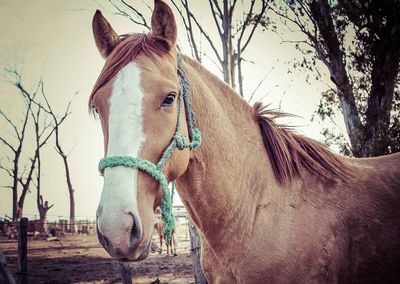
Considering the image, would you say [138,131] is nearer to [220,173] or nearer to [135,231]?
[135,231]

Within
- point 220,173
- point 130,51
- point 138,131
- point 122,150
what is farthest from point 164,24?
point 220,173

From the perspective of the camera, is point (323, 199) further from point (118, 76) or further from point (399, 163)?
point (118, 76)

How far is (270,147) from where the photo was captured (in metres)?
2.58

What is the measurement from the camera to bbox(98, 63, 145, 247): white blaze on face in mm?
1420

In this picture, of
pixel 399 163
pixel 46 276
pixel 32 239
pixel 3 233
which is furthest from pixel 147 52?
pixel 3 233

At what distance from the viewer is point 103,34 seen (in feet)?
7.46

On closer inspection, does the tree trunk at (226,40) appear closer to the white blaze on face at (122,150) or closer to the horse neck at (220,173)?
the horse neck at (220,173)

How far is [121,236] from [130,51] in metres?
1.16

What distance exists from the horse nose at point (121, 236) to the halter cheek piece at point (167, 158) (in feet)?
0.90

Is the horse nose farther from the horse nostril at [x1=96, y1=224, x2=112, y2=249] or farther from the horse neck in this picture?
the horse neck

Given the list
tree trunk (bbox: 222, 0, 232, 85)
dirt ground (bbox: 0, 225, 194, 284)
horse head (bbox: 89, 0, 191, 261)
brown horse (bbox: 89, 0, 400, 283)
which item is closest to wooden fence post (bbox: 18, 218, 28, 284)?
dirt ground (bbox: 0, 225, 194, 284)

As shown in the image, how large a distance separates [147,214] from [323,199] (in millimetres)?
1501

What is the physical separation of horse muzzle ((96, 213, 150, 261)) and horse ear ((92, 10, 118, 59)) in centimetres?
139

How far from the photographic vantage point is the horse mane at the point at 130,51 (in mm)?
1887
